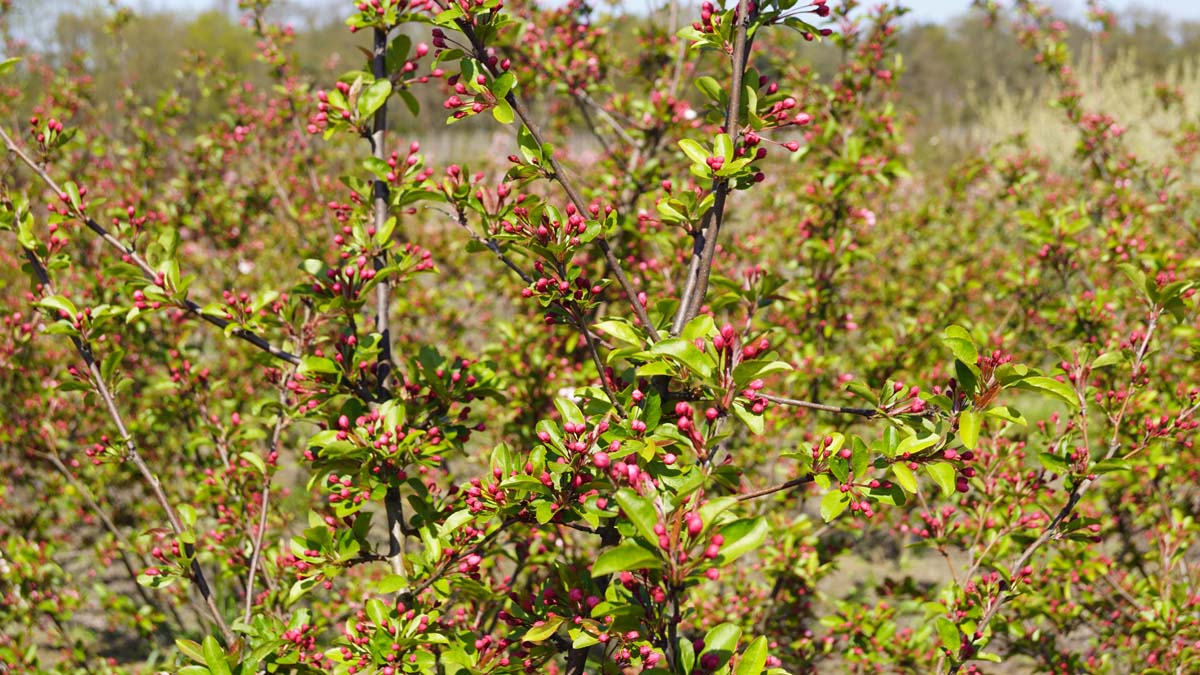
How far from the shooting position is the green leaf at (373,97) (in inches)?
84.3

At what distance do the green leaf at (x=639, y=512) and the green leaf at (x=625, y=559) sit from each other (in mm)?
28

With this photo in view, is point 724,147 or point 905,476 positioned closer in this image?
point 905,476

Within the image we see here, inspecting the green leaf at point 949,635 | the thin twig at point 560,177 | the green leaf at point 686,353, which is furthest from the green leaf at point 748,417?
the green leaf at point 949,635

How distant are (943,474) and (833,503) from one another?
217mm

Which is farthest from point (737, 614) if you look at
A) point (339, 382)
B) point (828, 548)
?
point (339, 382)

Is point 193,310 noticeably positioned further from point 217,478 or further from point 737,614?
point 737,614

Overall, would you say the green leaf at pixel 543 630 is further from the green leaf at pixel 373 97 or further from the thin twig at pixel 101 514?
the thin twig at pixel 101 514

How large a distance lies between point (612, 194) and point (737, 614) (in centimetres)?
204

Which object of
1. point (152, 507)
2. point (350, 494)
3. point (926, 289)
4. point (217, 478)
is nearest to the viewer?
point (350, 494)

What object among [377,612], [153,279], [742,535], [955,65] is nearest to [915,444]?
[742,535]

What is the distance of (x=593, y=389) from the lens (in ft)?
5.82

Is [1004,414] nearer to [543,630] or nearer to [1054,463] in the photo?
[1054,463]

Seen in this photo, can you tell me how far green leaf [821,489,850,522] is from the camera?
1487 millimetres

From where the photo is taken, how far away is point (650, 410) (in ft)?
5.27
